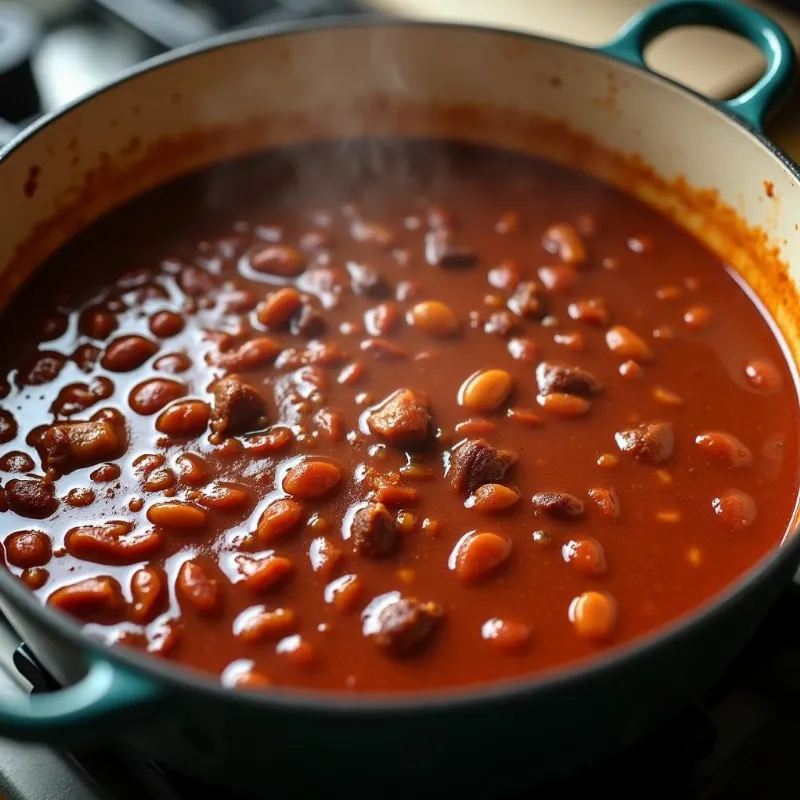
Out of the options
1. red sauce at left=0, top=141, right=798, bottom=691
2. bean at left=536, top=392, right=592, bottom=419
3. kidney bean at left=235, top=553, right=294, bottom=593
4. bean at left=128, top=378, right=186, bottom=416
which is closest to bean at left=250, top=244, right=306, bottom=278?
red sauce at left=0, top=141, right=798, bottom=691

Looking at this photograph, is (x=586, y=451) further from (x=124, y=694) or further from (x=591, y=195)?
(x=124, y=694)

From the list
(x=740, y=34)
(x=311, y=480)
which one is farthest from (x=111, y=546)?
(x=740, y=34)

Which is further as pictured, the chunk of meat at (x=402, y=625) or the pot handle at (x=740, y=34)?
the pot handle at (x=740, y=34)

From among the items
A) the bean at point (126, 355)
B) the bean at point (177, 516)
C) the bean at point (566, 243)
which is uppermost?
the bean at point (566, 243)

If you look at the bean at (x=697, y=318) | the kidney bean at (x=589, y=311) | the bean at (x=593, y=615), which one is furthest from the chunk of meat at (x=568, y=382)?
the bean at (x=593, y=615)

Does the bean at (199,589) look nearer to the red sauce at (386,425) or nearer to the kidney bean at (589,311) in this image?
the red sauce at (386,425)

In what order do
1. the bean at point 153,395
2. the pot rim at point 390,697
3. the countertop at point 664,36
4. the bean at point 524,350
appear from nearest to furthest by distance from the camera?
1. the pot rim at point 390,697
2. the bean at point 153,395
3. the bean at point 524,350
4. the countertop at point 664,36

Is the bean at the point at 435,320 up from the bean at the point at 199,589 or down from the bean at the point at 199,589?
up
